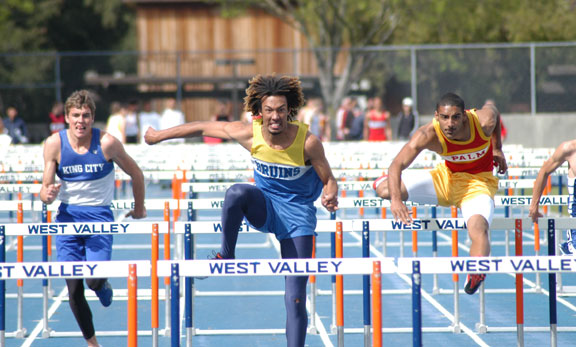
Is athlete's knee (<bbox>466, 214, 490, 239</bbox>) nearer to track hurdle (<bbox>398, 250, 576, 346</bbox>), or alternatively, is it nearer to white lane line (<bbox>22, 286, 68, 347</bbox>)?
track hurdle (<bbox>398, 250, 576, 346</bbox>)

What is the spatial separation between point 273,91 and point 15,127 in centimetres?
1996

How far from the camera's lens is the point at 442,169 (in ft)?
22.4

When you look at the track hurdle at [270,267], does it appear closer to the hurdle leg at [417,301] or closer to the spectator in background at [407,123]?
the hurdle leg at [417,301]

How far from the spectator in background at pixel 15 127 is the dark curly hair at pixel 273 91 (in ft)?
64.1

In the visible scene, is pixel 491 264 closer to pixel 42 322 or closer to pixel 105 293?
pixel 105 293

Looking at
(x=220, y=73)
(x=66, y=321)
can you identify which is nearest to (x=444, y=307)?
(x=66, y=321)

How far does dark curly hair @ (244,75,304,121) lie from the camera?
18.4 feet

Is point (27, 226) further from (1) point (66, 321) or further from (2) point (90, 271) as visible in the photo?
(1) point (66, 321)

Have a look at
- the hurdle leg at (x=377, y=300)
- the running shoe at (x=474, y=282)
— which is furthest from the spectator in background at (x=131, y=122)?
the hurdle leg at (x=377, y=300)

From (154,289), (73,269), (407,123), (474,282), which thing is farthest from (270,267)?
(407,123)

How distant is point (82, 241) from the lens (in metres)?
6.43

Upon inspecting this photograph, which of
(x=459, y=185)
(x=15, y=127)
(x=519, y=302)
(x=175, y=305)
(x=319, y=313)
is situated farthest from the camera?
(x=15, y=127)

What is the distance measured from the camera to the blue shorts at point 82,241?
6.35 m

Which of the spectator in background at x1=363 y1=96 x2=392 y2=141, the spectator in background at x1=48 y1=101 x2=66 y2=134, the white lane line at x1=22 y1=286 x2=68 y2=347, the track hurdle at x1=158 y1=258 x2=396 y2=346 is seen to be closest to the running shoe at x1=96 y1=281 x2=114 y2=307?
the white lane line at x1=22 y1=286 x2=68 y2=347
